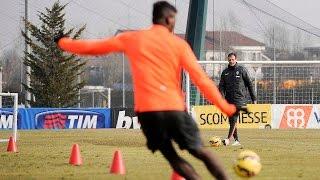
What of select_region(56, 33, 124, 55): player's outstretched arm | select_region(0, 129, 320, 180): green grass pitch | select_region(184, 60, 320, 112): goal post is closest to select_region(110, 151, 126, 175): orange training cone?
select_region(0, 129, 320, 180): green grass pitch

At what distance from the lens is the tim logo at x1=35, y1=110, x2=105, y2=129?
1403 inches

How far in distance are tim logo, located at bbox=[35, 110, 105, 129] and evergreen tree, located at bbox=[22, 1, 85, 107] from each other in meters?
13.5

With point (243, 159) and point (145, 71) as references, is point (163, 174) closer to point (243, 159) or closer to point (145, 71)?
point (243, 159)

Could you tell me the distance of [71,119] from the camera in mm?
35969

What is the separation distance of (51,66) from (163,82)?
43.8m

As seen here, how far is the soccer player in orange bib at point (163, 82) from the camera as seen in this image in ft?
25.3

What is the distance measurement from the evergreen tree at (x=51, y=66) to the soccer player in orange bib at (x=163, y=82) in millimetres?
41826

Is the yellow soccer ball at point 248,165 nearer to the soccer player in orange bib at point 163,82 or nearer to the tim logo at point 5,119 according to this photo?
the soccer player in orange bib at point 163,82

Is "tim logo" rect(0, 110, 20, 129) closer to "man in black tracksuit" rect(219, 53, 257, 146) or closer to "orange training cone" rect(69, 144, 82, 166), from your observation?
"man in black tracksuit" rect(219, 53, 257, 146)

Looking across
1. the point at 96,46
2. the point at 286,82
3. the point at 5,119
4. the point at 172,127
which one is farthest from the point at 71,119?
the point at 172,127

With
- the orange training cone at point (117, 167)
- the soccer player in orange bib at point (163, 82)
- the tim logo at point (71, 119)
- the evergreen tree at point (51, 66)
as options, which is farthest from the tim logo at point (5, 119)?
the soccer player in orange bib at point (163, 82)

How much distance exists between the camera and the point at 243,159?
891 cm

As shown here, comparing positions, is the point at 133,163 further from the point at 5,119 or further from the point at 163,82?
the point at 5,119

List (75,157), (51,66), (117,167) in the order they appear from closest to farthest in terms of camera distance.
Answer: (117,167) → (75,157) → (51,66)
